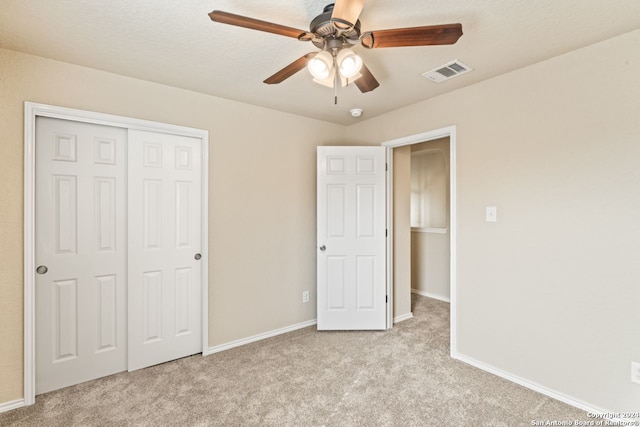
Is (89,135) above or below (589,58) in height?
below

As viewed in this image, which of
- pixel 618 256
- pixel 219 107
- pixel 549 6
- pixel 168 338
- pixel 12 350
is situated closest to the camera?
pixel 549 6

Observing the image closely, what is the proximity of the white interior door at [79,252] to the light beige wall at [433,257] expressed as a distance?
3.88m

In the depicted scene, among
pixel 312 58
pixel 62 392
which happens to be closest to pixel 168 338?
pixel 62 392

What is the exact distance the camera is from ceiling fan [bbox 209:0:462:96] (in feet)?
4.30

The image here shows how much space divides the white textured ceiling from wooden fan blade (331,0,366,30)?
36cm

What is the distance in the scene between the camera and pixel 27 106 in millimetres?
2090

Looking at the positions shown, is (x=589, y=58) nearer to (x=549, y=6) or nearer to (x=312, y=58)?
(x=549, y=6)

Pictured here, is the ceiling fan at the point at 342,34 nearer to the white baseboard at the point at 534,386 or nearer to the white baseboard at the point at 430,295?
the white baseboard at the point at 534,386

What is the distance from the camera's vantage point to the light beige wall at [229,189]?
81.2 inches

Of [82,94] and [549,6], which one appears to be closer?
[549,6]

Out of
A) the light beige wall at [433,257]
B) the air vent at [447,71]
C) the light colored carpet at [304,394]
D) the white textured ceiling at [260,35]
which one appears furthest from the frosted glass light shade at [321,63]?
the light beige wall at [433,257]

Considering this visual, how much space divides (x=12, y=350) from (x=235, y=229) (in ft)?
5.67

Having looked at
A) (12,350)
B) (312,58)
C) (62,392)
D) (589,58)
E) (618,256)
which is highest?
(589,58)

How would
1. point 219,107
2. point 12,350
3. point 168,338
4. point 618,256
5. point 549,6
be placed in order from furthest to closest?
point 219,107, point 168,338, point 12,350, point 618,256, point 549,6
